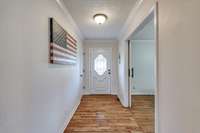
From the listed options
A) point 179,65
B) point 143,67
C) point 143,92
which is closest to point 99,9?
point 179,65

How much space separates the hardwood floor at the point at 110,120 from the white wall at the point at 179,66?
59.2 inches

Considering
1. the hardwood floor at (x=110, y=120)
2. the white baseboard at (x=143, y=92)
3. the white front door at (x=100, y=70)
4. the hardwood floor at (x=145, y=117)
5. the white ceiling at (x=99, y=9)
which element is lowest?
the hardwood floor at (x=145, y=117)

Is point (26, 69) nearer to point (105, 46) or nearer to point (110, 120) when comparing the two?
point (110, 120)

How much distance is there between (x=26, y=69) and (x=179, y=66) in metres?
1.35

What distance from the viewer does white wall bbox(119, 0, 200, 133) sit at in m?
1.22

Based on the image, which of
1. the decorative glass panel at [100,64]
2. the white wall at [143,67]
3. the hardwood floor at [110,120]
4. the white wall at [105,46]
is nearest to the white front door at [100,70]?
the decorative glass panel at [100,64]

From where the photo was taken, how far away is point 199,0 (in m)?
1.16

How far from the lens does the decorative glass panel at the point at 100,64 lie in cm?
734

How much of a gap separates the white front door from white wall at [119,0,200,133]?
17.5 ft

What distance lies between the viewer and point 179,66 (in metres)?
1.47

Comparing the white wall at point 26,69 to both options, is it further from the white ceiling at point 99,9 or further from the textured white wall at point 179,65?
the textured white wall at point 179,65

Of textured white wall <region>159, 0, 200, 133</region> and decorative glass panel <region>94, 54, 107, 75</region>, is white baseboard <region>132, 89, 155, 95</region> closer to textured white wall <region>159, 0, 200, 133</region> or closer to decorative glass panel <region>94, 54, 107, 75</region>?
decorative glass panel <region>94, 54, 107, 75</region>

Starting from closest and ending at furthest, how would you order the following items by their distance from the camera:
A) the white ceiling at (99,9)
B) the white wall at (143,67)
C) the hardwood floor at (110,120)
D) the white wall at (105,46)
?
1. the white ceiling at (99,9)
2. the hardwood floor at (110,120)
3. the white wall at (105,46)
4. the white wall at (143,67)

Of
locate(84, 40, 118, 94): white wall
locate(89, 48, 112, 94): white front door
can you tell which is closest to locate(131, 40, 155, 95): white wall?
locate(84, 40, 118, 94): white wall
